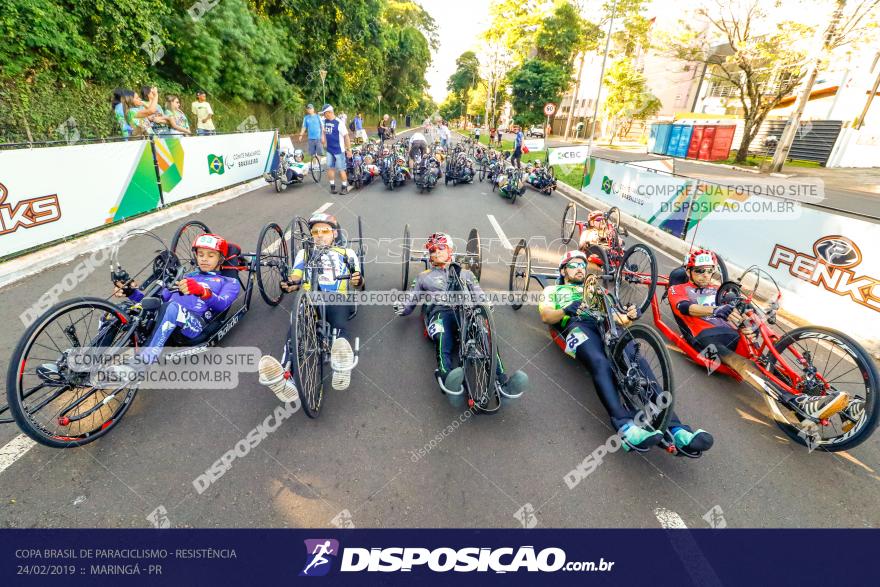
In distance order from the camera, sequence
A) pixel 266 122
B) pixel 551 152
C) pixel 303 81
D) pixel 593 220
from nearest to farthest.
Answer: pixel 593 220, pixel 551 152, pixel 266 122, pixel 303 81

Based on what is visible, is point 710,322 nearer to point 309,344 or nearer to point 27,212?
point 309,344

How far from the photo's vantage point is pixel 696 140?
25.8 metres

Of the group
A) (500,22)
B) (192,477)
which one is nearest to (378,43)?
(500,22)

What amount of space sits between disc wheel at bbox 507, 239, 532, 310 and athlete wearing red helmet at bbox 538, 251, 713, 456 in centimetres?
67

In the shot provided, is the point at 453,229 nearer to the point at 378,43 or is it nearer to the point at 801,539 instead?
the point at 801,539

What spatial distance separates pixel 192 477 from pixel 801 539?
380cm

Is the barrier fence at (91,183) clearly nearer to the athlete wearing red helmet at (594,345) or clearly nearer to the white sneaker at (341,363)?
the white sneaker at (341,363)

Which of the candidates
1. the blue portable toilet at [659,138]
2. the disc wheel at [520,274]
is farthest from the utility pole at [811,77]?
the disc wheel at [520,274]

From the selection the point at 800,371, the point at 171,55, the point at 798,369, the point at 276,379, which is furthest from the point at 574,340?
the point at 171,55

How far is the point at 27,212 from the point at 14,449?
455 cm

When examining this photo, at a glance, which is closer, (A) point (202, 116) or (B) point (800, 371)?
(B) point (800, 371)

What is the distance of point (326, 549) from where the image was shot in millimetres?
2137

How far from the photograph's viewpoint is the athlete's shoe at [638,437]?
8.25 ft

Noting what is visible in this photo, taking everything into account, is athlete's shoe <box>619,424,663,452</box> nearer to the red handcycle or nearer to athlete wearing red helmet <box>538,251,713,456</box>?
athlete wearing red helmet <box>538,251,713,456</box>
